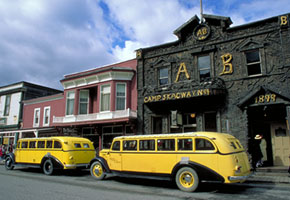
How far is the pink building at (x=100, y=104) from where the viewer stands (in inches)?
758

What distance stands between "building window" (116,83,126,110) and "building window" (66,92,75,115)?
4.84 m

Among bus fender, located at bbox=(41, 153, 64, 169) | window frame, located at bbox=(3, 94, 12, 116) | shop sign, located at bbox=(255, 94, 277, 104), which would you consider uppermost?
window frame, located at bbox=(3, 94, 12, 116)

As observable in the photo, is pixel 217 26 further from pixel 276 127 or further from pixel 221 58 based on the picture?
pixel 276 127

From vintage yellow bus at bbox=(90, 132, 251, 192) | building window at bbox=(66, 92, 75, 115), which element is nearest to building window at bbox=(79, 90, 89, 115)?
building window at bbox=(66, 92, 75, 115)

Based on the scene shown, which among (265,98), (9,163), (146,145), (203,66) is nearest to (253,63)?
(265,98)

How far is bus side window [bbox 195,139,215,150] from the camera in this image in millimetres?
8495

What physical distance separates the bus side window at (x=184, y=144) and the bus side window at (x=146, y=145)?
3.88 ft

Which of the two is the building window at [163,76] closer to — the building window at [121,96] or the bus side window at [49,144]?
the building window at [121,96]

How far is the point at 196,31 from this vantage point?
16828 millimetres

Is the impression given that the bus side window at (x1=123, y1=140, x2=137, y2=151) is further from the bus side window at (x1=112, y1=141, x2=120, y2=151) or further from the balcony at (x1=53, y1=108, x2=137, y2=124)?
the balcony at (x1=53, y1=108, x2=137, y2=124)

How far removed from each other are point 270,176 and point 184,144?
557 centimetres

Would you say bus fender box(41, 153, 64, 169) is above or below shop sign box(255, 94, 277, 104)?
below

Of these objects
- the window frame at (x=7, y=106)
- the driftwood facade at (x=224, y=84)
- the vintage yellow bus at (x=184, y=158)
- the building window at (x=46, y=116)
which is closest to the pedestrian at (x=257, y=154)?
the driftwood facade at (x=224, y=84)

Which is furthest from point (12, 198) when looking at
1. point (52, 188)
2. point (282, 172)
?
point (282, 172)
